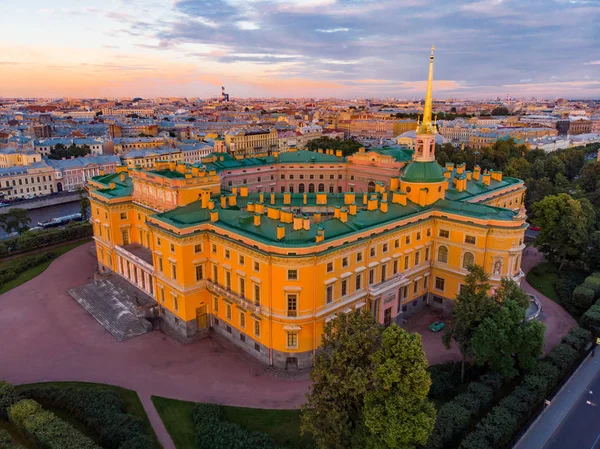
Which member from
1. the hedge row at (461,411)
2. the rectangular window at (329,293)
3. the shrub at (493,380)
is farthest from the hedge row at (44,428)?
the shrub at (493,380)

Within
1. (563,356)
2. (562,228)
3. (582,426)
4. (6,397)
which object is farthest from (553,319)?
(6,397)

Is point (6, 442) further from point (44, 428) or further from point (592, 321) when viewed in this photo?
point (592, 321)

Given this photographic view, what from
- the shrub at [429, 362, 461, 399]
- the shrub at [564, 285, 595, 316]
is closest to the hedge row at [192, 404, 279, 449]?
the shrub at [429, 362, 461, 399]

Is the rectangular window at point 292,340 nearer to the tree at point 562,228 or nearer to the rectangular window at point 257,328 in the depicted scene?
the rectangular window at point 257,328

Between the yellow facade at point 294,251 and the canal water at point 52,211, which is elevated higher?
the yellow facade at point 294,251

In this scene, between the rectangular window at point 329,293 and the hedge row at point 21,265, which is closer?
the rectangular window at point 329,293
